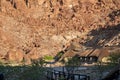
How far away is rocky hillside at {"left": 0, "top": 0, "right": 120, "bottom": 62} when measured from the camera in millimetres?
121812

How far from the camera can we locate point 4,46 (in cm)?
11500

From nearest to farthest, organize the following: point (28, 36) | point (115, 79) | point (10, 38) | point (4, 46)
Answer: point (115, 79)
point (4, 46)
point (10, 38)
point (28, 36)

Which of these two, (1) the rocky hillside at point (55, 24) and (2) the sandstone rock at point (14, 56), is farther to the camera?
(1) the rocky hillside at point (55, 24)

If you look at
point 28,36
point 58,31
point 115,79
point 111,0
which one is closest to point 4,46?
point 28,36

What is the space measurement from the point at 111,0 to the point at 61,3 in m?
17.2

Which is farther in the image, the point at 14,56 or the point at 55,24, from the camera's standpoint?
the point at 55,24

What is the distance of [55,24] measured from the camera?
461ft

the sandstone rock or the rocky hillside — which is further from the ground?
the rocky hillside

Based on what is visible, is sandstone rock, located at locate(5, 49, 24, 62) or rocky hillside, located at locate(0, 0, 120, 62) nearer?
sandstone rock, located at locate(5, 49, 24, 62)

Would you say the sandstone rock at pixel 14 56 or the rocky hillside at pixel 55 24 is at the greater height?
the rocky hillside at pixel 55 24

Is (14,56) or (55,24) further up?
(55,24)

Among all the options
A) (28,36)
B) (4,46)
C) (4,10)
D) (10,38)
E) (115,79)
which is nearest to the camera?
(115,79)

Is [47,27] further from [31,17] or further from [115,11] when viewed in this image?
[115,11]

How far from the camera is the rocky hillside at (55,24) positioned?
121812mm
